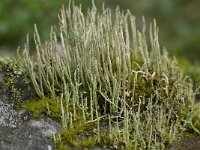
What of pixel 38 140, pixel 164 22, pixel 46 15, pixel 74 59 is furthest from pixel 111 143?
pixel 164 22

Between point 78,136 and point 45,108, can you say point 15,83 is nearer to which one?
point 45,108

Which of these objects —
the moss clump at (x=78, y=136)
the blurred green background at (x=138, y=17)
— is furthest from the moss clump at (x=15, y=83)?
the blurred green background at (x=138, y=17)

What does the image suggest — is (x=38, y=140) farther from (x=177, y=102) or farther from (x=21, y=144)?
(x=177, y=102)

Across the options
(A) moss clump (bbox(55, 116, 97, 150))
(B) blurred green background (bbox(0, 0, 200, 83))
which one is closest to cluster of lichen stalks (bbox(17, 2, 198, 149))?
(A) moss clump (bbox(55, 116, 97, 150))

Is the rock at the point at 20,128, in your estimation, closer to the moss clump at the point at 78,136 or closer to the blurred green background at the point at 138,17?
the moss clump at the point at 78,136

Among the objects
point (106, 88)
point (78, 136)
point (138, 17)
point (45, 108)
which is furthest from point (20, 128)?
point (138, 17)

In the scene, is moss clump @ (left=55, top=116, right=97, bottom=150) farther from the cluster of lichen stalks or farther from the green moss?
the green moss
